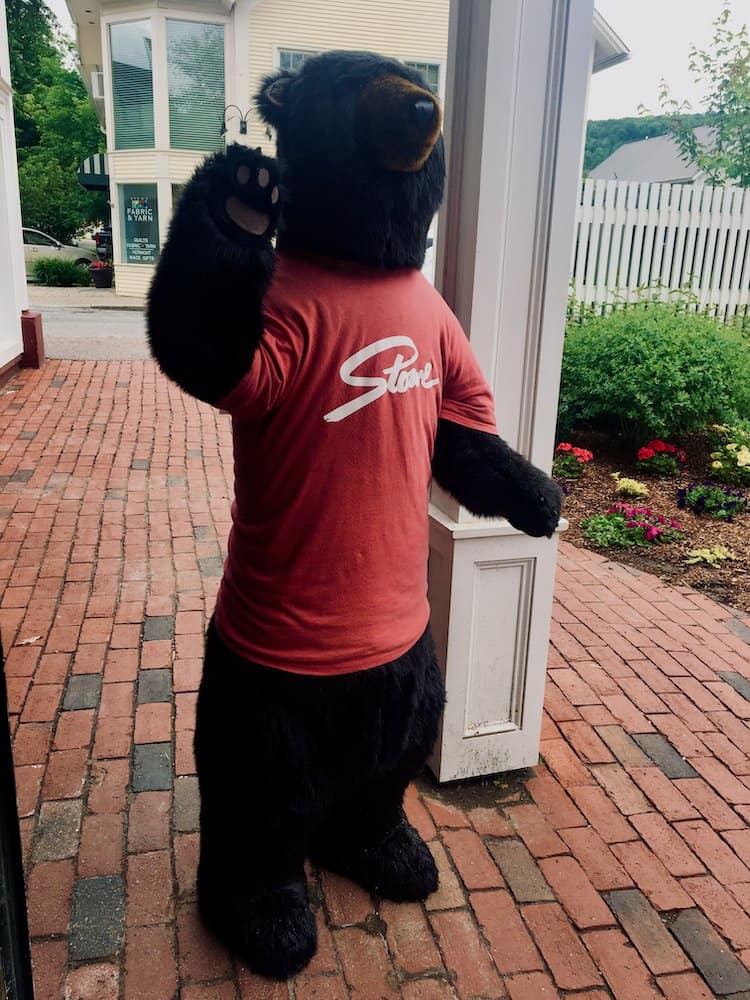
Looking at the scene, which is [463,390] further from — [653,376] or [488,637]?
[653,376]

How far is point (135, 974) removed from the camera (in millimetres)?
2021

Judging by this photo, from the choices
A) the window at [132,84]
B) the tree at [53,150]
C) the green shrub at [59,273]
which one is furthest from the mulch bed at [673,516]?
the tree at [53,150]

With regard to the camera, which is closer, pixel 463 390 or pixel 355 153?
pixel 355 153

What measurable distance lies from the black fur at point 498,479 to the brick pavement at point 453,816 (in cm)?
110

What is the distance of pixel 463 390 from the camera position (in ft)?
6.24

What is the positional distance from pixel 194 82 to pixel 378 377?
18.3m

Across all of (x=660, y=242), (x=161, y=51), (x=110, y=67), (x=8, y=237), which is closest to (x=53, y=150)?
(x=110, y=67)

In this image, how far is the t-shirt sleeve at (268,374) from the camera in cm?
144

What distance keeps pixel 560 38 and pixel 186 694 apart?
2.58 metres

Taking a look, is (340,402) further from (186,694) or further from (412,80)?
(186,694)

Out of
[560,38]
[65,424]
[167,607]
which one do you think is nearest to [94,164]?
[65,424]

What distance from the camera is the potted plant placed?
21.4 meters

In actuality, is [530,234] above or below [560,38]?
below

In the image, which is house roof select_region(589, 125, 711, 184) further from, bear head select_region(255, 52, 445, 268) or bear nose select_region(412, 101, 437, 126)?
bear nose select_region(412, 101, 437, 126)
